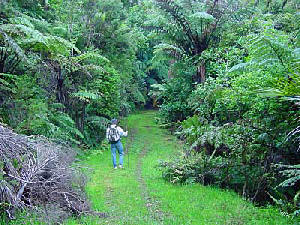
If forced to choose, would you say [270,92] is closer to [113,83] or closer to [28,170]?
[28,170]

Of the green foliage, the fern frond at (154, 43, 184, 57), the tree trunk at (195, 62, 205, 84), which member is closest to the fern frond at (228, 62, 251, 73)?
the green foliage

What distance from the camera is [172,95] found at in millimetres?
21406

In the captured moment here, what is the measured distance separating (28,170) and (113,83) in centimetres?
1057

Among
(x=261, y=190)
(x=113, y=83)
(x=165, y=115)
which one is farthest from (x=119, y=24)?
(x=261, y=190)

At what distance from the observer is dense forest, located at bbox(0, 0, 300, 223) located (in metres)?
6.16

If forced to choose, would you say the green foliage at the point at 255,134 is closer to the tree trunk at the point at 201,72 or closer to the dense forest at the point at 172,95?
the dense forest at the point at 172,95

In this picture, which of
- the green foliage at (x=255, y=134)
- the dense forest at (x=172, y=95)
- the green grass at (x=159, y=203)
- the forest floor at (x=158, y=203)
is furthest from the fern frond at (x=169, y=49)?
the green grass at (x=159, y=203)

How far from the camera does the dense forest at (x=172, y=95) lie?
6160 mm

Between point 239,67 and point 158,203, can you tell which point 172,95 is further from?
point 158,203

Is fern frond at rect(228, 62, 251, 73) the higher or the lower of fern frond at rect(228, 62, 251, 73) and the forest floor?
the higher

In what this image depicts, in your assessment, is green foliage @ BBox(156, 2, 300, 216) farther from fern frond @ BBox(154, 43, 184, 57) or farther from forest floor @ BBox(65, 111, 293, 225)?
fern frond @ BBox(154, 43, 184, 57)

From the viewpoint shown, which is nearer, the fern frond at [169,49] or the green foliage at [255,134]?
the green foliage at [255,134]

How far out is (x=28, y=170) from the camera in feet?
18.2

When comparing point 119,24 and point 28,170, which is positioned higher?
point 119,24
